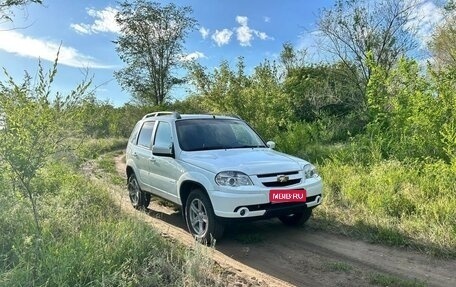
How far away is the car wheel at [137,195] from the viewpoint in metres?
7.86

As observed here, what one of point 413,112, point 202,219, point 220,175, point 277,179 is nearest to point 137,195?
point 202,219

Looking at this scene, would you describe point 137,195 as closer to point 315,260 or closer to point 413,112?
point 315,260

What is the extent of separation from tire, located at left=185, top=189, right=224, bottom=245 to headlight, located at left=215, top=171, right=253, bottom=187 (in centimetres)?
36

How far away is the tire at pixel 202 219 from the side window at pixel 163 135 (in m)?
1.18

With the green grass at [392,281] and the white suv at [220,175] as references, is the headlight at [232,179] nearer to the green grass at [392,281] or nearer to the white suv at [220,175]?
the white suv at [220,175]

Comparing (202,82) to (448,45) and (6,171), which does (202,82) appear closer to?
(6,171)

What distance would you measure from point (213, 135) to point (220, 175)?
1.40 metres

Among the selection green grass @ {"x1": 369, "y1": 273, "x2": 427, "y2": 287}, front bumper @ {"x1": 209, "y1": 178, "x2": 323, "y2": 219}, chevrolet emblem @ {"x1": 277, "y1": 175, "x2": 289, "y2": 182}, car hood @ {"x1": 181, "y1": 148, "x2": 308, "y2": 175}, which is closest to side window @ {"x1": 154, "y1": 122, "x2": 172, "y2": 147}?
car hood @ {"x1": 181, "y1": 148, "x2": 308, "y2": 175}

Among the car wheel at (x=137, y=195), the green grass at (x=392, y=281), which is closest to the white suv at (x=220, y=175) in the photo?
the car wheel at (x=137, y=195)

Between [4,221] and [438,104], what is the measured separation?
809 cm

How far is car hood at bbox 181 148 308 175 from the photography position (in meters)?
5.46

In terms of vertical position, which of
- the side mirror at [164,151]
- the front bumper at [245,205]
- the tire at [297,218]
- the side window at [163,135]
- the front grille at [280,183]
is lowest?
the tire at [297,218]

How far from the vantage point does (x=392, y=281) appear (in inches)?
172

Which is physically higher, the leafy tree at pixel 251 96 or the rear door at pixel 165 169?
the leafy tree at pixel 251 96
